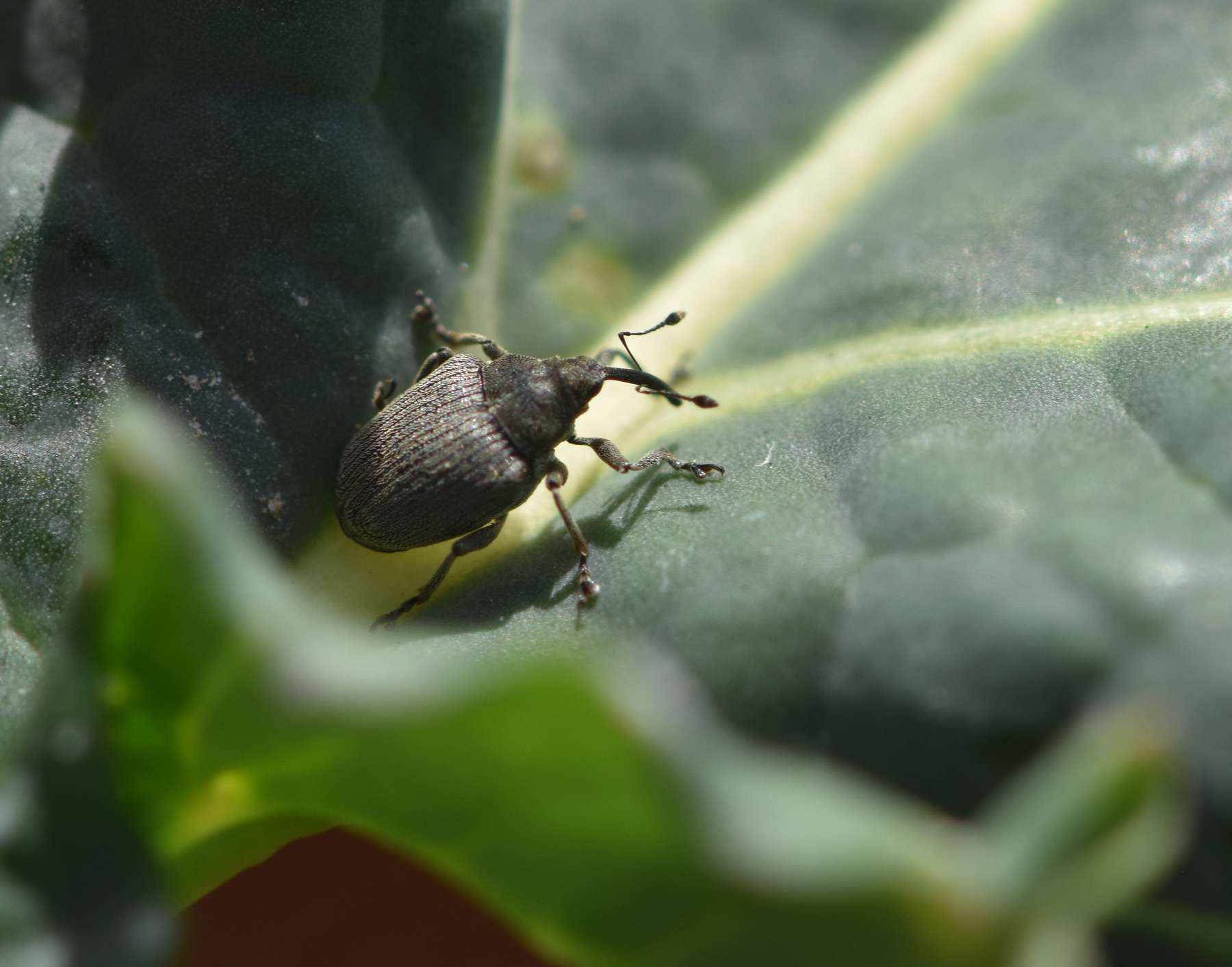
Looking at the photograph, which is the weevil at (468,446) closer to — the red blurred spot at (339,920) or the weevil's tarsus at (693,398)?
the weevil's tarsus at (693,398)

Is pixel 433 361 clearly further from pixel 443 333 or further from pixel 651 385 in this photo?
pixel 651 385

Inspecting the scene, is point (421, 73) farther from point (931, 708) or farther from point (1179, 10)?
point (1179, 10)

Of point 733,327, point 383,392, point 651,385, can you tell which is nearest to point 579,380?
point 651,385

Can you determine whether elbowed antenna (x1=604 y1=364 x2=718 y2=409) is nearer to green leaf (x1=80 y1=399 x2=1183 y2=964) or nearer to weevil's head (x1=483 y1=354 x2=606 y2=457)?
weevil's head (x1=483 y1=354 x2=606 y2=457)

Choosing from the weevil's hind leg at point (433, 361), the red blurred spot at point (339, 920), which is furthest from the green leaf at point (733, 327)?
the red blurred spot at point (339, 920)

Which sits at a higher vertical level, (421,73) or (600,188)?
(421,73)

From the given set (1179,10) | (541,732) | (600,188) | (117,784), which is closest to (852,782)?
(541,732)
